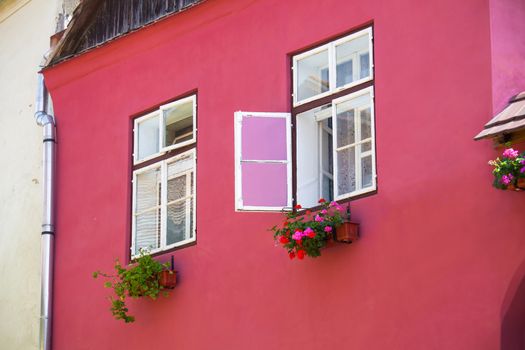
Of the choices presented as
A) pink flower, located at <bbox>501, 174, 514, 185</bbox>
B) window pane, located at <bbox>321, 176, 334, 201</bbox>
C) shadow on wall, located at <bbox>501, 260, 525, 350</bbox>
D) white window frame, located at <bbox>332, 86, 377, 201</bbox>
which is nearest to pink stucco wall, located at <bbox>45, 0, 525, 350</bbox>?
shadow on wall, located at <bbox>501, 260, 525, 350</bbox>

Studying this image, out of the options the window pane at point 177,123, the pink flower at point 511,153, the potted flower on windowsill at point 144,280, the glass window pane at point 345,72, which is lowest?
the potted flower on windowsill at point 144,280

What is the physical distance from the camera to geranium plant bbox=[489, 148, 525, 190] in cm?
989

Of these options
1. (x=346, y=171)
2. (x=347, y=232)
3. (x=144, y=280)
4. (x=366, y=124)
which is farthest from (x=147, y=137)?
(x=347, y=232)

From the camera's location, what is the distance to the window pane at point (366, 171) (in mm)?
11551

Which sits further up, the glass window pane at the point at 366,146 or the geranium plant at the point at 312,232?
the glass window pane at the point at 366,146

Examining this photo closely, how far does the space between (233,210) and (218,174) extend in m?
0.49

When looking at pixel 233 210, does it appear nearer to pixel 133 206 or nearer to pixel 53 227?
pixel 133 206

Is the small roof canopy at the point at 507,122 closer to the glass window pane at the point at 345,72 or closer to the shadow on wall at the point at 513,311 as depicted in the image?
the shadow on wall at the point at 513,311

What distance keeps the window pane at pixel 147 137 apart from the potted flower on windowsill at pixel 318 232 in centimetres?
282

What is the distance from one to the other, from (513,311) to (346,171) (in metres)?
2.25

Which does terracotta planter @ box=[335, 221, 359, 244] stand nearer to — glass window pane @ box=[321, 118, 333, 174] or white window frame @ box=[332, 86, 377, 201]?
white window frame @ box=[332, 86, 377, 201]

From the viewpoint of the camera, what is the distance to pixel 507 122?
396 inches

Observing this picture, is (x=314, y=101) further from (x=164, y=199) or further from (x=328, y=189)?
(x=164, y=199)

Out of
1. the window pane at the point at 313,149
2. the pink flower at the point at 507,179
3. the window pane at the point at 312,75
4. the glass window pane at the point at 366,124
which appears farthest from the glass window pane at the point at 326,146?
the pink flower at the point at 507,179
